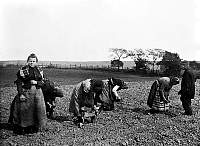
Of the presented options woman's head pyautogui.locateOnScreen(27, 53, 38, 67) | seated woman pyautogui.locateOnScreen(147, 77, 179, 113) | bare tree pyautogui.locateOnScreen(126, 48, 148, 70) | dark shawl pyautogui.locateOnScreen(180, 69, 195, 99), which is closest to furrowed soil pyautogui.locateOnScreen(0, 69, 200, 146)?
seated woman pyautogui.locateOnScreen(147, 77, 179, 113)

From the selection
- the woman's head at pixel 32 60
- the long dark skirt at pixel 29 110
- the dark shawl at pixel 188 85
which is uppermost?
the woman's head at pixel 32 60

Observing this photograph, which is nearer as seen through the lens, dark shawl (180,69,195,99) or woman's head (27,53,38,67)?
woman's head (27,53,38,67)

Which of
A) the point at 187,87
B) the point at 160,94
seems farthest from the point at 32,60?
the point at 187,87

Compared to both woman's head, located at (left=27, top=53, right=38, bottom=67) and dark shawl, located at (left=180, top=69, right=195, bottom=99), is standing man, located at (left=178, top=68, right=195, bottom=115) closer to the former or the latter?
dark shawl, located at (left=180, top=69, right=195, bottom=99)

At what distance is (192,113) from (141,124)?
224 centimetres

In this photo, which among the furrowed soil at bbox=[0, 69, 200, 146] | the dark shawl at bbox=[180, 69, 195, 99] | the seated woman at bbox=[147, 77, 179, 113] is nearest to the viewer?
the furrowed soil at bbox=[0, 69, 200, 146]

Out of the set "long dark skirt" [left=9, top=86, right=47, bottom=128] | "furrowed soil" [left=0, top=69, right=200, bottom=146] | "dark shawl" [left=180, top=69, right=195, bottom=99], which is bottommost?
"furrowed soil" [left=0, top=69, right=200, bottom=146]

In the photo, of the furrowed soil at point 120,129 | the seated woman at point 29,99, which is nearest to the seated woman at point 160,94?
the furrowed soil at point 120,129

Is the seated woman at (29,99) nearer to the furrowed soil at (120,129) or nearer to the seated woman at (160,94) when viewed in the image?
the furrowed soil at (120,129)

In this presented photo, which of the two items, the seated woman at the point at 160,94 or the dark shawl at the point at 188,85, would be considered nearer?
the dark shawl at the point at 188,85

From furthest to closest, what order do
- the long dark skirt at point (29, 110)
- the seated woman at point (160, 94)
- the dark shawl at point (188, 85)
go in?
the seated woman at point (160, 94) < the dark shawl at point (188, 85) < the long dark skirt at point (29, 110)

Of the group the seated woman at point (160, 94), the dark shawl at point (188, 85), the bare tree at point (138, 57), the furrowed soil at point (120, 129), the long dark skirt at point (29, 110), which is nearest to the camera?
the furrowed soil at point (120, 129)

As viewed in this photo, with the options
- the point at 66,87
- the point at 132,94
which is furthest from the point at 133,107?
the point at 66,87

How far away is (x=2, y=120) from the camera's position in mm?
9008
